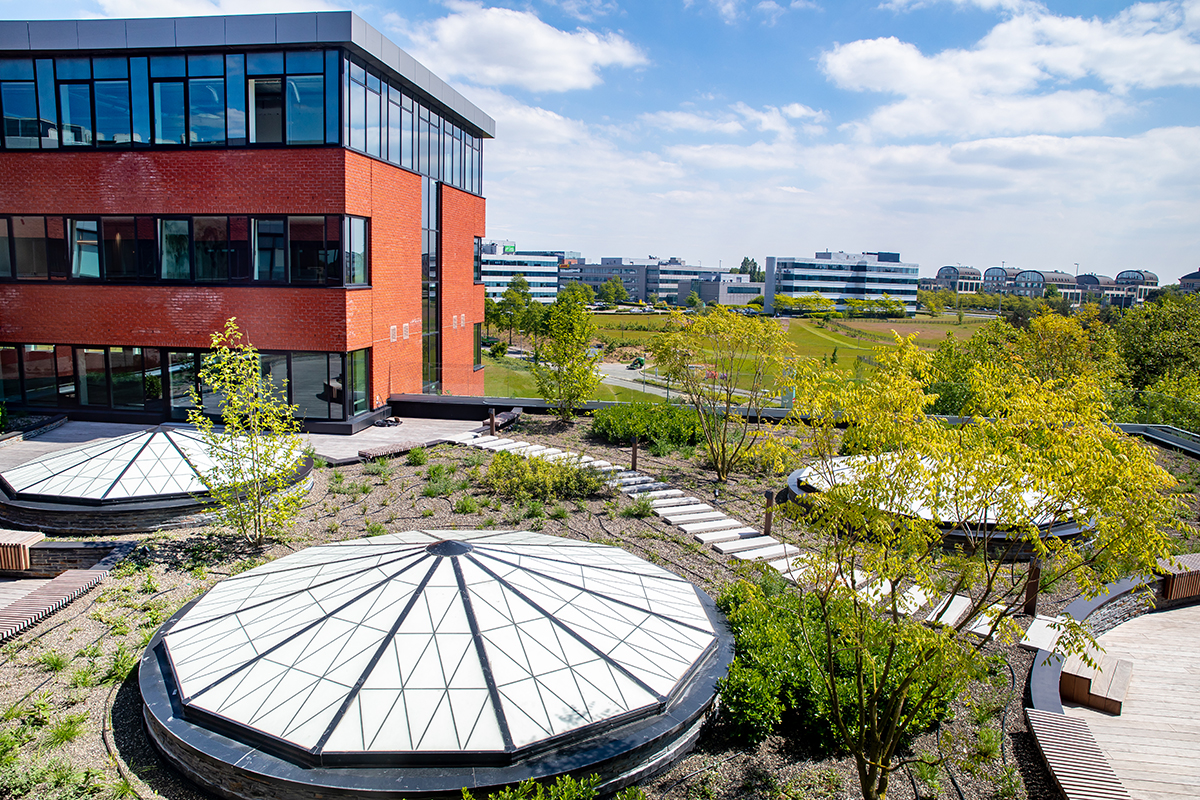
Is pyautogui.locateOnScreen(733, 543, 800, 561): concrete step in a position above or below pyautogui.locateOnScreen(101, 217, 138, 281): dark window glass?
below

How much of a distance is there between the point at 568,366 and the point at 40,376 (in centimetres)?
1579

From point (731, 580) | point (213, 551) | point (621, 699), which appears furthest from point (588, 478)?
point (621, 699)

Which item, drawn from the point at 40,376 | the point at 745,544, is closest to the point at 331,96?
the point at 40,376

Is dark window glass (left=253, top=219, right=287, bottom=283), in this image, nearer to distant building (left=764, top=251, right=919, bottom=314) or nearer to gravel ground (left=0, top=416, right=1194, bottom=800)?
gravel ground (left=0, top=416, right=1194, bottom=800)

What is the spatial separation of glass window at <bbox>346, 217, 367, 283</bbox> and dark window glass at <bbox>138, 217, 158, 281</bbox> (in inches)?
220

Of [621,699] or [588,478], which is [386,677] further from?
[588,478]

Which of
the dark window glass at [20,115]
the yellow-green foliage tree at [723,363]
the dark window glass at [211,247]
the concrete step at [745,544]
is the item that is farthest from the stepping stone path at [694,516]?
the dark window glass at [20,115]

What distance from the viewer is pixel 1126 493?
5.25 m

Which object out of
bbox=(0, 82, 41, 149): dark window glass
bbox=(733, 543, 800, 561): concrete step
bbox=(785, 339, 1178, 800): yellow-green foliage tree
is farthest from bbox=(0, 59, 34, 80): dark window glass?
bbox=(785, 339, 1178, 800): yellow-green foliage tree

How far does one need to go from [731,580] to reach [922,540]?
18.9ft

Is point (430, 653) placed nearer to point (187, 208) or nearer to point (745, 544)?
point (745, 544)

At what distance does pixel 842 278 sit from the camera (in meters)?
165

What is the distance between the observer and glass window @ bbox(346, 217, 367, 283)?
66.4 ft

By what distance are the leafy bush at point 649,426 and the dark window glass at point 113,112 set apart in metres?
15.7
